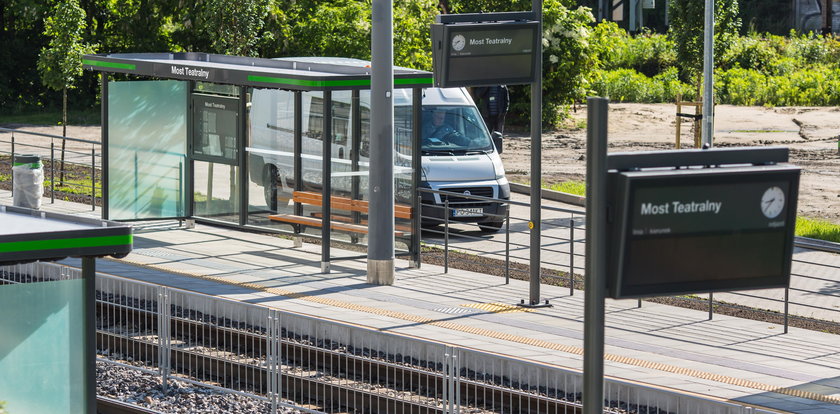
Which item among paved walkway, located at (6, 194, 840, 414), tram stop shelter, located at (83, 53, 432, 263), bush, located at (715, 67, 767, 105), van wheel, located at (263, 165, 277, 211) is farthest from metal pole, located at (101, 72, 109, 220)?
bush, located at (715, 67, 767, 105)

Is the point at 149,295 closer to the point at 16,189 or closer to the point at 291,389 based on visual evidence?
the point at 291,389

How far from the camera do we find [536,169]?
13.7 m

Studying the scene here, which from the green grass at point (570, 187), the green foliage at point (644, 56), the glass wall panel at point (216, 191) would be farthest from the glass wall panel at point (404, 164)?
the green foliage at point (644, 56)

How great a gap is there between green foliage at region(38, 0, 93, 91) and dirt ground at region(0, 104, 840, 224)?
4.66 m

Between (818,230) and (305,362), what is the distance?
1256cm

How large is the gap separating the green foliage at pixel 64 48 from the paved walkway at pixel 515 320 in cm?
768

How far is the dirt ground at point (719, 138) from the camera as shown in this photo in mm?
26953

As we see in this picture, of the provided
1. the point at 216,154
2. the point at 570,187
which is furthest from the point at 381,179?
the point at 570,187

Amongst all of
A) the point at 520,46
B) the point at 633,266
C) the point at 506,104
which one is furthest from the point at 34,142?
the point at 633,266

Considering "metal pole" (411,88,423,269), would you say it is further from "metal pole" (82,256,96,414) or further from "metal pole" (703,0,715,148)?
"metal pole" (82,256,96,414)

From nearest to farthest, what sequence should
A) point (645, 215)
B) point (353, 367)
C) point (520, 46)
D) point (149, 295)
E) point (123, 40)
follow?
point (645, 215) → point (353, 367) → point (149, 295) → point (520, 46) → point (123, 40)

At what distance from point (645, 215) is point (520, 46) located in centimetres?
910

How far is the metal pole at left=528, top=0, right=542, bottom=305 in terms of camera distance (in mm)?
13664

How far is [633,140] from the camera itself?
112 ft
